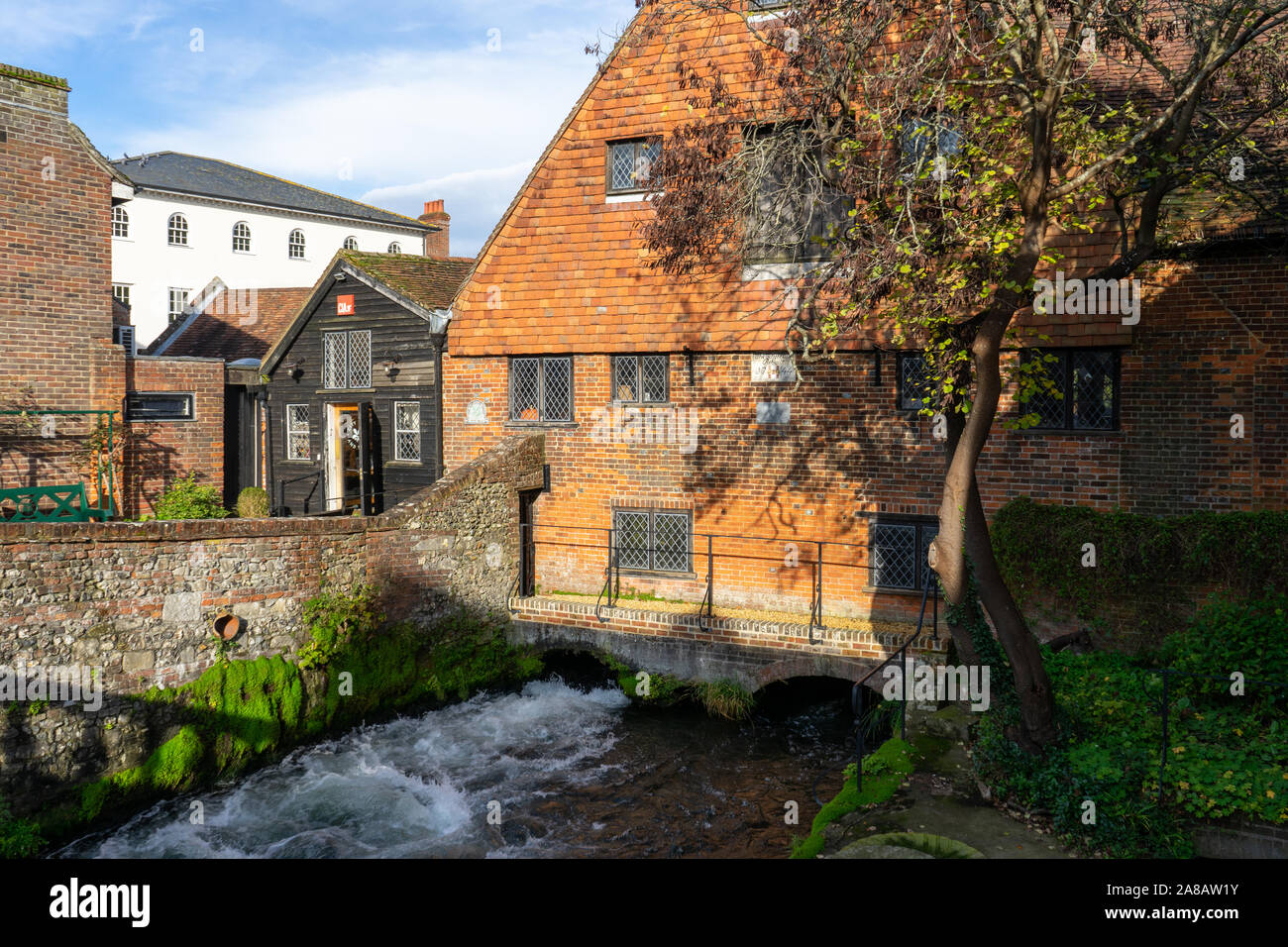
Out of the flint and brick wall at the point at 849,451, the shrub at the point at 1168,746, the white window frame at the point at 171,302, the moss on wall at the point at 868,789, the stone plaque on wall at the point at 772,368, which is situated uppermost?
the white window frame at the point at 171,302

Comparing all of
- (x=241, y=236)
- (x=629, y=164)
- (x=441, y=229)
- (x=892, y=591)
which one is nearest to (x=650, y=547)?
(x=892, y=591)

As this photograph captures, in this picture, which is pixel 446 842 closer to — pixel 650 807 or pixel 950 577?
pixel 650 807

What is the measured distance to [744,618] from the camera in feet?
43.4

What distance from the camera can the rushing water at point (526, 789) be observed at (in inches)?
373

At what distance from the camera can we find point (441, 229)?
3791 centimetres

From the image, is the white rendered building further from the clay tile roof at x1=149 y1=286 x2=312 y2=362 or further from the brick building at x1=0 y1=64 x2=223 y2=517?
the brick building at x1=0 y1=64 x2=223 y2=517

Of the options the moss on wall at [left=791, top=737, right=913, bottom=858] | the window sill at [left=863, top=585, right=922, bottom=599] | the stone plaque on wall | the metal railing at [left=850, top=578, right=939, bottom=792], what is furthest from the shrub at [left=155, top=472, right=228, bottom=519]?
the moss on wall at [left=791, top=737, right=913, bottom=858]

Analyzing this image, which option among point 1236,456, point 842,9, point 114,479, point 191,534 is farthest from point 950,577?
point 114,479

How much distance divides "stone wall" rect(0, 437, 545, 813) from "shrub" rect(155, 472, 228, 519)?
22.4 feet

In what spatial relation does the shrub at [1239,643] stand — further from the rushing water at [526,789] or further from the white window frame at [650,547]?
the white window frame at [650,547]

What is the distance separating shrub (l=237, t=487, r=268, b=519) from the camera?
60.9ft

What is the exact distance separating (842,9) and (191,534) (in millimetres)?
9571

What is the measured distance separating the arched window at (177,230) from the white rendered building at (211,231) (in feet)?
0.13

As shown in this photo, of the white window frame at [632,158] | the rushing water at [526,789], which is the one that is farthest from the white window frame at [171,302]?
the rushing water at [526,789]
